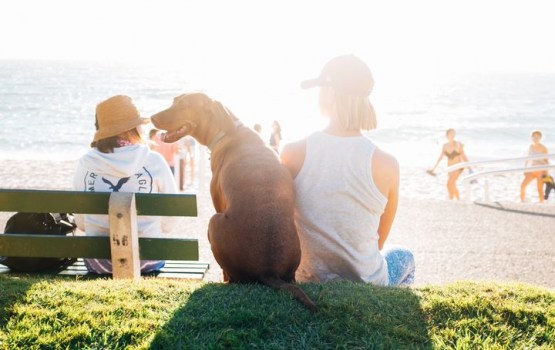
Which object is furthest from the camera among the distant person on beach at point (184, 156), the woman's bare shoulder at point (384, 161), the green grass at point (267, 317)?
the distant person on beach at point (184, 156)

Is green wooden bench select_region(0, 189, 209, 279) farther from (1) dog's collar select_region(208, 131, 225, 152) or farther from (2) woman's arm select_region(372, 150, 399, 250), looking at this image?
(2) woman's arm select_region(372, 150, 399, 250)

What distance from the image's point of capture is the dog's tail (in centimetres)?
295

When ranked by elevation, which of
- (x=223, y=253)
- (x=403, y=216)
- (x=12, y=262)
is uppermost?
(x=223, y=253)

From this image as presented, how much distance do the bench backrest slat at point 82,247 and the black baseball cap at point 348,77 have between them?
1381mm

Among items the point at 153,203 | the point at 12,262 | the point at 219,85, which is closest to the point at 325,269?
the point at 153,203

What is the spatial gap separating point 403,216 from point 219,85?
240 ft

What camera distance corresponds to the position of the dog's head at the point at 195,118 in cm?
423

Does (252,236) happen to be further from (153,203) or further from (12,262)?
(12,262)

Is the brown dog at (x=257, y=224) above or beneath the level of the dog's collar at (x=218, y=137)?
beneath

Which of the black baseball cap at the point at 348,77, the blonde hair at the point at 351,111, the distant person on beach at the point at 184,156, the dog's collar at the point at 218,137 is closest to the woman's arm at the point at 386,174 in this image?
the blonde hair at the point at 351,111

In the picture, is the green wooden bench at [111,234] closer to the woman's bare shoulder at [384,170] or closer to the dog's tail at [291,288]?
the dog's tail at [291,288]

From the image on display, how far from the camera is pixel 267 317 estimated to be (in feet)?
9.34

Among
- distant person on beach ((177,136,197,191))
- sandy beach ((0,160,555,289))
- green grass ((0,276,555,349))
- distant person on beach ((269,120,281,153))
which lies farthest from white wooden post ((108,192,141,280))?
distant person on beach ((269,120,281,153))

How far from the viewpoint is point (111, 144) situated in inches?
165
